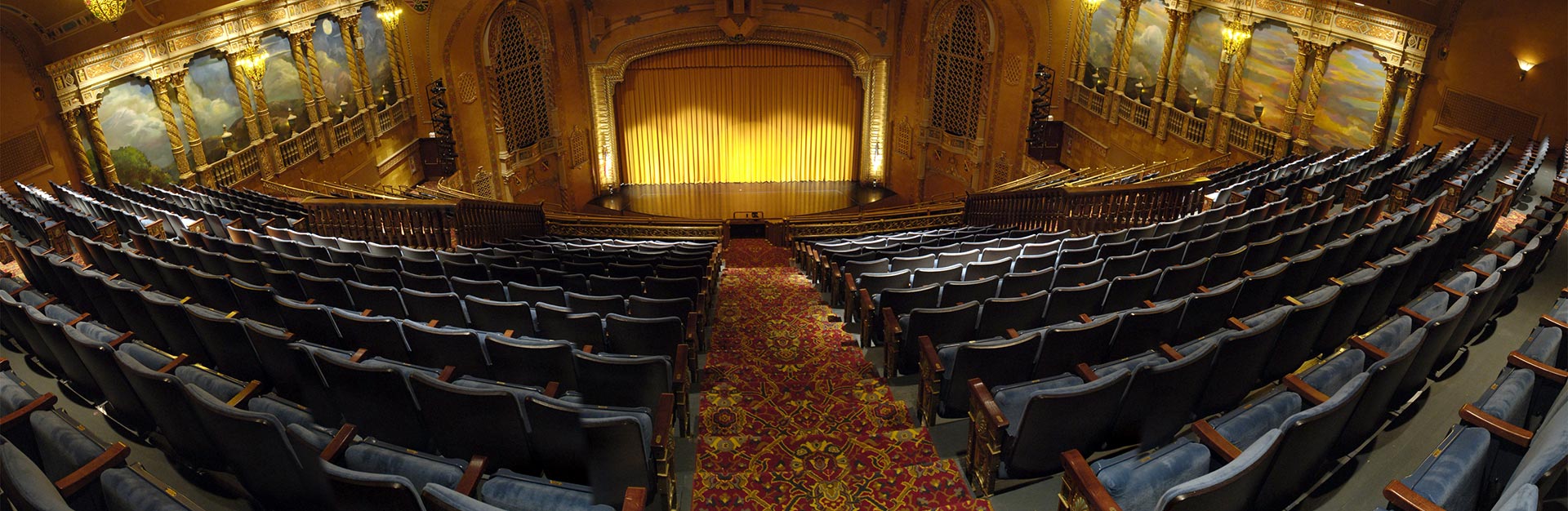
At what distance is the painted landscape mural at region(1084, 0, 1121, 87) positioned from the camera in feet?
46.5

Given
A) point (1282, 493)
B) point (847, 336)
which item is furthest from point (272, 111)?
point (1282, 493)

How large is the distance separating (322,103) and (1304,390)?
1349 cm

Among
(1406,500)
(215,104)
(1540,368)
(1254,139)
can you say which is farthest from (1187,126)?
(215,104)

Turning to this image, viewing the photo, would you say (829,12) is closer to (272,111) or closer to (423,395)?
(272,111)

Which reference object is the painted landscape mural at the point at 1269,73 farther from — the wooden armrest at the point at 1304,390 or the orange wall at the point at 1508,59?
the wooden armrest at the point at 1304,390

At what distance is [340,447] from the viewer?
10.0ft

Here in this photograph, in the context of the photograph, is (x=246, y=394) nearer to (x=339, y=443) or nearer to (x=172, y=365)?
(x=172, y=365)

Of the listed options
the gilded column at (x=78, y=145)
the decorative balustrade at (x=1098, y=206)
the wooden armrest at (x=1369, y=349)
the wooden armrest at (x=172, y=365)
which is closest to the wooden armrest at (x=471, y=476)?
the wooden armrest at (x=172, y=365)

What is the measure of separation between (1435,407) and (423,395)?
181 inches

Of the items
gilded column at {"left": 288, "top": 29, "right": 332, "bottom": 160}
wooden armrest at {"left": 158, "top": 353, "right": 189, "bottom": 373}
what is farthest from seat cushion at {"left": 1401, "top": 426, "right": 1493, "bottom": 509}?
gilded column at {"left": 288, "top": 29, "right": 332, "bottom": 160}

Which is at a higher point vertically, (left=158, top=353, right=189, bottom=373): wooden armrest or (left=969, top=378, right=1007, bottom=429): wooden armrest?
(left=158, top=353, right=189, bottom=373): wooden armrest

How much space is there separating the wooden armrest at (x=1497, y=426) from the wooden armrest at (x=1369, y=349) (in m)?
0.62

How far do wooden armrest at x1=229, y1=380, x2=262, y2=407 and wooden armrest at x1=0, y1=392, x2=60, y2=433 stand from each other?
58 centimetres

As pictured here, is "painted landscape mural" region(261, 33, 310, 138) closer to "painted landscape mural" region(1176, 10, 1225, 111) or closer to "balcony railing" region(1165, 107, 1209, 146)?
"balcony railing" region(1165, 107, 1209, 146)
